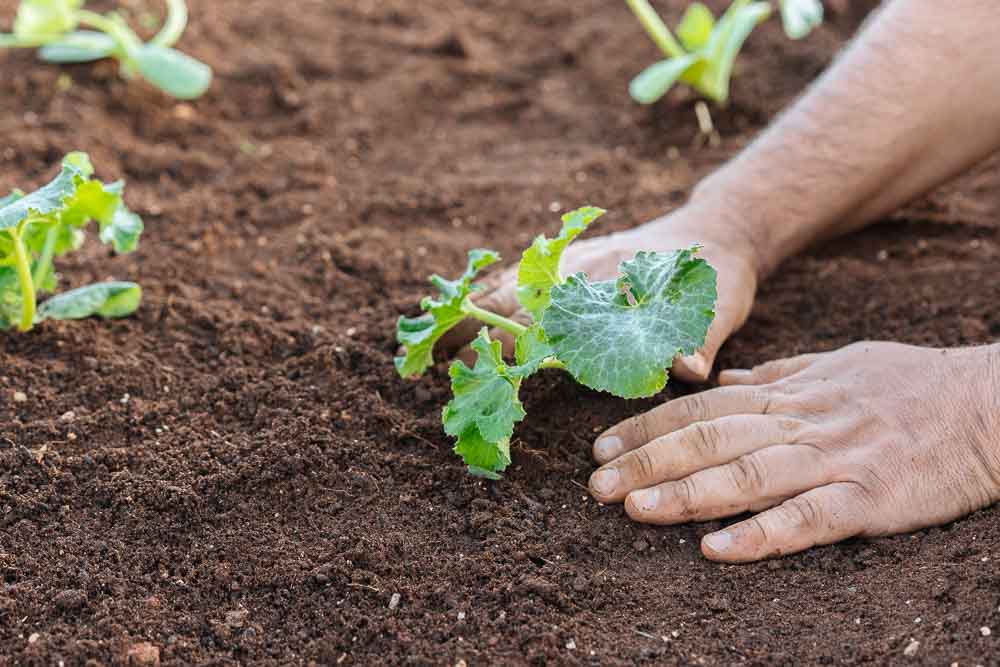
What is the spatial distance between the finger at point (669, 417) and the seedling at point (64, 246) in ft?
3.59

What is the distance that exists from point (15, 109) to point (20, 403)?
1575 millimetres

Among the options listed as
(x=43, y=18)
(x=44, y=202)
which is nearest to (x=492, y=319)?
(x=44, y=202)

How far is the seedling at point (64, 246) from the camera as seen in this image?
7.50 feet

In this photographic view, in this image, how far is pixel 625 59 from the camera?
13.0ft

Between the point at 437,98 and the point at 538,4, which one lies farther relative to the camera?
the point at 538,4

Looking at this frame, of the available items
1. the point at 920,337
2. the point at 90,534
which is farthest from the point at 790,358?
the point at 90,534

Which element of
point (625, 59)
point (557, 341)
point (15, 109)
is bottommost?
point (625, 59)

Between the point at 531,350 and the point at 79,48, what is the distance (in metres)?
2.22

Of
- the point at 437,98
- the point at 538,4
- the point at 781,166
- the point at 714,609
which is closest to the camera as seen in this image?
the point at 714,609

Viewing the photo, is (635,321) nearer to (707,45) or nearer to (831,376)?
(831,376)

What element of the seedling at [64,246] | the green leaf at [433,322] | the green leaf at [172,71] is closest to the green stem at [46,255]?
the seedling at [64,246]

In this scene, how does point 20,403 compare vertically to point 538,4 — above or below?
above

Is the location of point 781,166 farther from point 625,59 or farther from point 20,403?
point 20,403

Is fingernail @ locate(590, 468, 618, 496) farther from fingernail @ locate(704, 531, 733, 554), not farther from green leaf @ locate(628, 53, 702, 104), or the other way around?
green leaf @ locate(628, 53, 702, 104)
